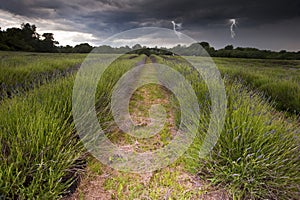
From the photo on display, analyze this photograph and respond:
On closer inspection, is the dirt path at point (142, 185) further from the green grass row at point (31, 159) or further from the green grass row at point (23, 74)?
the green grass row at point (23, 74)

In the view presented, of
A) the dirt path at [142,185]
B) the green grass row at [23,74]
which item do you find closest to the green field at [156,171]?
the dirt path at [142,185]

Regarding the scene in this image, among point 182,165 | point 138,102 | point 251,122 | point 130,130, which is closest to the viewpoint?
point 251,122

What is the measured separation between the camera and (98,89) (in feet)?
11.4

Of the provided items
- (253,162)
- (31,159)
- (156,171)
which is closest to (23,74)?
(31,159)

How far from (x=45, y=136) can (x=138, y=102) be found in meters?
3.54

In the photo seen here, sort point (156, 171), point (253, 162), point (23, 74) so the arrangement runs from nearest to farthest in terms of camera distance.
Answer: point (253, 162) → point (156, 171) → point (23, 74)

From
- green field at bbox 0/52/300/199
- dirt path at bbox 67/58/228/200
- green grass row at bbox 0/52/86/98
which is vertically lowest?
dirt path at bbox 67/58/228/200

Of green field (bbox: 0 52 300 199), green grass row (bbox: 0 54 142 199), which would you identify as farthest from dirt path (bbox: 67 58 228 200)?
green grass row (bbox: 0 54 142 199)

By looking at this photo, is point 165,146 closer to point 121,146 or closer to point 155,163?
point 155,163

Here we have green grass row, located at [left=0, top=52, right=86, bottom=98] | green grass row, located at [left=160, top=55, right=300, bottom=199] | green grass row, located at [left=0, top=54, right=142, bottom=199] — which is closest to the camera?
green grass row, located at [left=0, top=54, right=142, bottom=199]

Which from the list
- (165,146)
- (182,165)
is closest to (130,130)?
(165,146)

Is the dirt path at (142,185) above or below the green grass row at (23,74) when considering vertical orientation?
below

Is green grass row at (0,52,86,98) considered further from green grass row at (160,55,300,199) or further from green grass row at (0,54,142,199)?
green grass row at (160,55,300,199)

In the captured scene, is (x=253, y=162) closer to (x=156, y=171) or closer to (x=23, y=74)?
(x=156, y=171)
